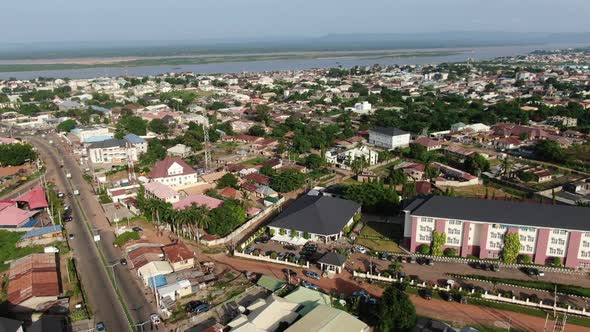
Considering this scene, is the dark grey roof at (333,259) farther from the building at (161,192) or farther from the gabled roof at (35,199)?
the gabled roof at (35,199)

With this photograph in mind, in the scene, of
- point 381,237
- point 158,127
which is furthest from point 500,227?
point 158,127

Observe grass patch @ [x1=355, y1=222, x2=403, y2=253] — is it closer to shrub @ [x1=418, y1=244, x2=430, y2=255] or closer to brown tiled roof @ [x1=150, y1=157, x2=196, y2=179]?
shrub @ [x1=418, y1=244, x2=430, y2=255]

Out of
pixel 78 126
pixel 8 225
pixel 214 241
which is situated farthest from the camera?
pixel 78 126

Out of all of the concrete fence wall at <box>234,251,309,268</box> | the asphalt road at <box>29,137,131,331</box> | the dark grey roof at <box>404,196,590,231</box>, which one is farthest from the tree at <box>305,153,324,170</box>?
the asphalt road at <box>29,137,131,331</box>

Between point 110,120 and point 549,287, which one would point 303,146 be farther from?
point 110,120

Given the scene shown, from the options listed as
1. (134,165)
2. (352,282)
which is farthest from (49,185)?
(352,282)

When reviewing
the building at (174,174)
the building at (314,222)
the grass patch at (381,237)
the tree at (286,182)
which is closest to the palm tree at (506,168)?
the grass patch at (381,237)

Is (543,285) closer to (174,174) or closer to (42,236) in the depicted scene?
(174,174)
